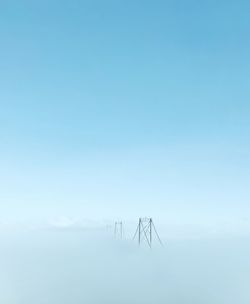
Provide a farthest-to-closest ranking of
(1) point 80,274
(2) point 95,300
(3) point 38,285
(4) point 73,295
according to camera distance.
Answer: (1) point 80,274 → (3) point 38,285 → (4) point 73,295 → (2) point 95,300

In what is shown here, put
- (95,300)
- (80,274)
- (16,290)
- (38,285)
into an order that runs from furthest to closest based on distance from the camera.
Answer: (80,274), (38,285), (16,290), (95,300)

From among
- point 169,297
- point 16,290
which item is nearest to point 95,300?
point 169,297

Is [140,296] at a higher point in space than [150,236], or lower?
lower

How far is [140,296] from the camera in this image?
92188 mm

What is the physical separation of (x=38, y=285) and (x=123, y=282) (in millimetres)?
29246

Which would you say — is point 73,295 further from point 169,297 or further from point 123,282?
point 169,297

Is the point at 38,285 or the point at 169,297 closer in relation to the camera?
the point at 169,297

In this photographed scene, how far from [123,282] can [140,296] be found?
62.3ft

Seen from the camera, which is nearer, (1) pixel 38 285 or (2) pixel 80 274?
(1) pixel 38 285

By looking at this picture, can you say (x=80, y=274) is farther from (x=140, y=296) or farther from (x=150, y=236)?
(x=140, y=296)

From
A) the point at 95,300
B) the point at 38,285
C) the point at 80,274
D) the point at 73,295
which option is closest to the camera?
the point at 95,300

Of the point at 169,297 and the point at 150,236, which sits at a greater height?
the point at 150,236

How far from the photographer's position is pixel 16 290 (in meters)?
Result: 108

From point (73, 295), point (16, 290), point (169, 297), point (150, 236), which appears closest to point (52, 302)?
point (73, 295)
